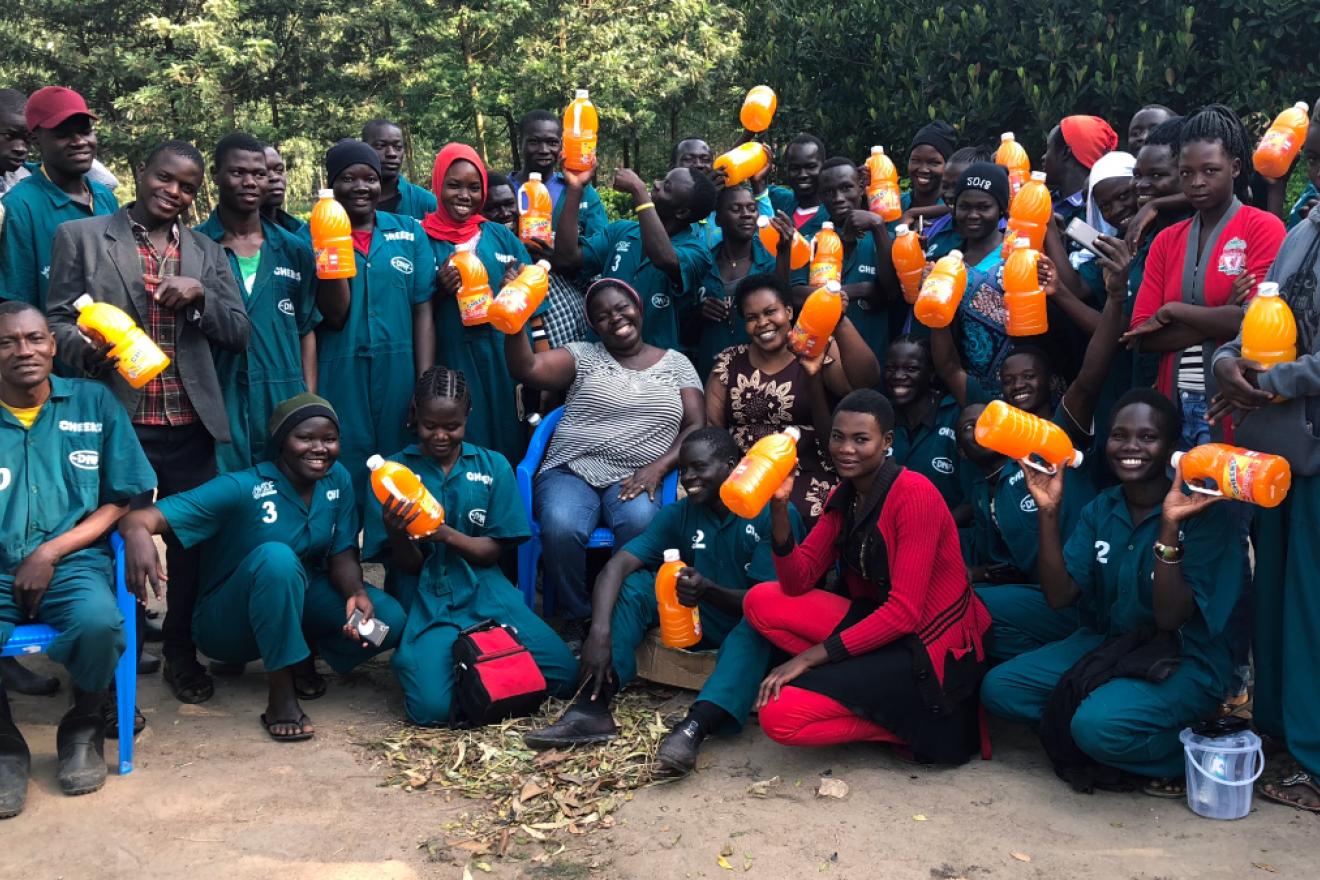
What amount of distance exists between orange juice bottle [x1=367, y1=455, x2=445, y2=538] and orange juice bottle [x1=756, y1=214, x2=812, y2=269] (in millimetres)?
2022

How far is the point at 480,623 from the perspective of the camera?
479cm

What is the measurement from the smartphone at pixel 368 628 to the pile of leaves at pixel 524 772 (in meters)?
0.37

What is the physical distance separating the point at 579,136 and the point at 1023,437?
2.76 metres

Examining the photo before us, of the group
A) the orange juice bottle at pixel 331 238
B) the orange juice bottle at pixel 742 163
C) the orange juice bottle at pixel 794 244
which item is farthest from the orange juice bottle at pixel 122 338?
the orange juice bottle at pixel 742 163

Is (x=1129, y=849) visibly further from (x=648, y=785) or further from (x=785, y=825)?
(x=648, y=785)

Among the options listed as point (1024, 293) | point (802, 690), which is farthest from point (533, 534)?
Result: point (1024, 293)

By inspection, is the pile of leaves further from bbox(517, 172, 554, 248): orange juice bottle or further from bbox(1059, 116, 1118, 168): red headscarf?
bbox(1059, 116, 1118, 168): red headscarf

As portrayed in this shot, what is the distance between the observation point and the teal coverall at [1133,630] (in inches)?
148

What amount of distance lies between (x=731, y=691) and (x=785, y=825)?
0.63m

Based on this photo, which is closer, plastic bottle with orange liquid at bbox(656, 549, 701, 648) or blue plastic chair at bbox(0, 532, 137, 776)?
blue plastic chair at bbox(0, 532, 137, 776)

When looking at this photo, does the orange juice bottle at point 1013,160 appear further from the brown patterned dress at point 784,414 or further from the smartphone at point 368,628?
the smartphone at point 368,628

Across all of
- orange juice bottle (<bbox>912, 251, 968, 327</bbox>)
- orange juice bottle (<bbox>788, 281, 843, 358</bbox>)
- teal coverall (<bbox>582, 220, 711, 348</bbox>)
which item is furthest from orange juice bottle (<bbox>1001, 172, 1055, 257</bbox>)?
teal coverall (<bbox>582, 220, 711, 348</bbox>)

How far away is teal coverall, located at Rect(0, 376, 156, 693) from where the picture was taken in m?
4.04

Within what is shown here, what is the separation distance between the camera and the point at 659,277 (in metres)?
5.86
